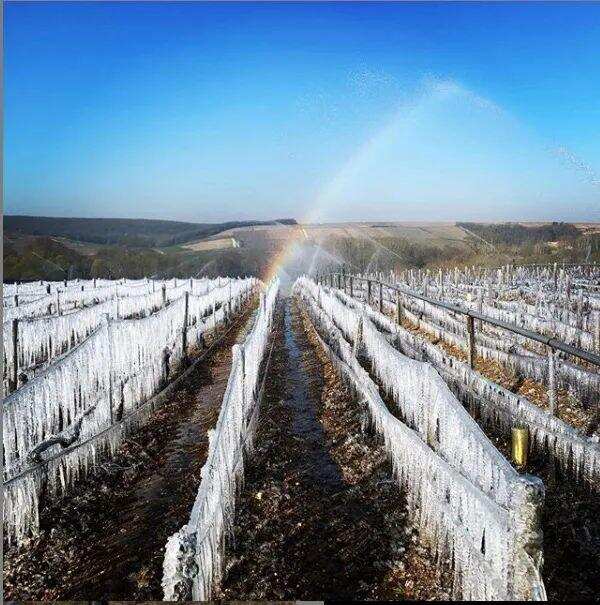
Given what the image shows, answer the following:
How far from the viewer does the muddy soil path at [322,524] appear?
8.82 feet

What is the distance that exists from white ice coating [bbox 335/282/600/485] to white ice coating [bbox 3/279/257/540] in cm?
341

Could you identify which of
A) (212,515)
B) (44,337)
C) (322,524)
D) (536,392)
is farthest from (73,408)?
(536,392)

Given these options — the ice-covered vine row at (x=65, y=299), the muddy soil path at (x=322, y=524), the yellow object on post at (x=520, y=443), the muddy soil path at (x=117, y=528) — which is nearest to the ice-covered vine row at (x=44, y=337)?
the ice-covered vine row at (x=65, y=299)

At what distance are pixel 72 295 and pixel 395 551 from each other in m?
11.9

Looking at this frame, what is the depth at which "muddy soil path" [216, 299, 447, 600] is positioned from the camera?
2.69 meters

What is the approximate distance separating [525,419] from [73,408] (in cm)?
363

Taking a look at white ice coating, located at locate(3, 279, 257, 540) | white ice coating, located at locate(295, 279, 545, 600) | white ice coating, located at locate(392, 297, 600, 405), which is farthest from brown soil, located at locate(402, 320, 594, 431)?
white ice coating, located at locate(3, 279, 257, 540)

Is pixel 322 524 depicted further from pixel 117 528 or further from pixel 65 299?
pixel 65 299

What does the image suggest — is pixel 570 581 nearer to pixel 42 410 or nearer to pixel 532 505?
pixel 532 505

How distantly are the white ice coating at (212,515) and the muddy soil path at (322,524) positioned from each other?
16cm

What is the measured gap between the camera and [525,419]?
4.40 meters

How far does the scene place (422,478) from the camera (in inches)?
121

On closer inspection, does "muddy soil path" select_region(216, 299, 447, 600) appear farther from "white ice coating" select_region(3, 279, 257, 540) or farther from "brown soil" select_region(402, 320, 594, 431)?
"brown soil" select_region(402, 320, 594, 431)

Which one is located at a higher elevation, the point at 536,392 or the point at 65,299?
the point at 65,299
